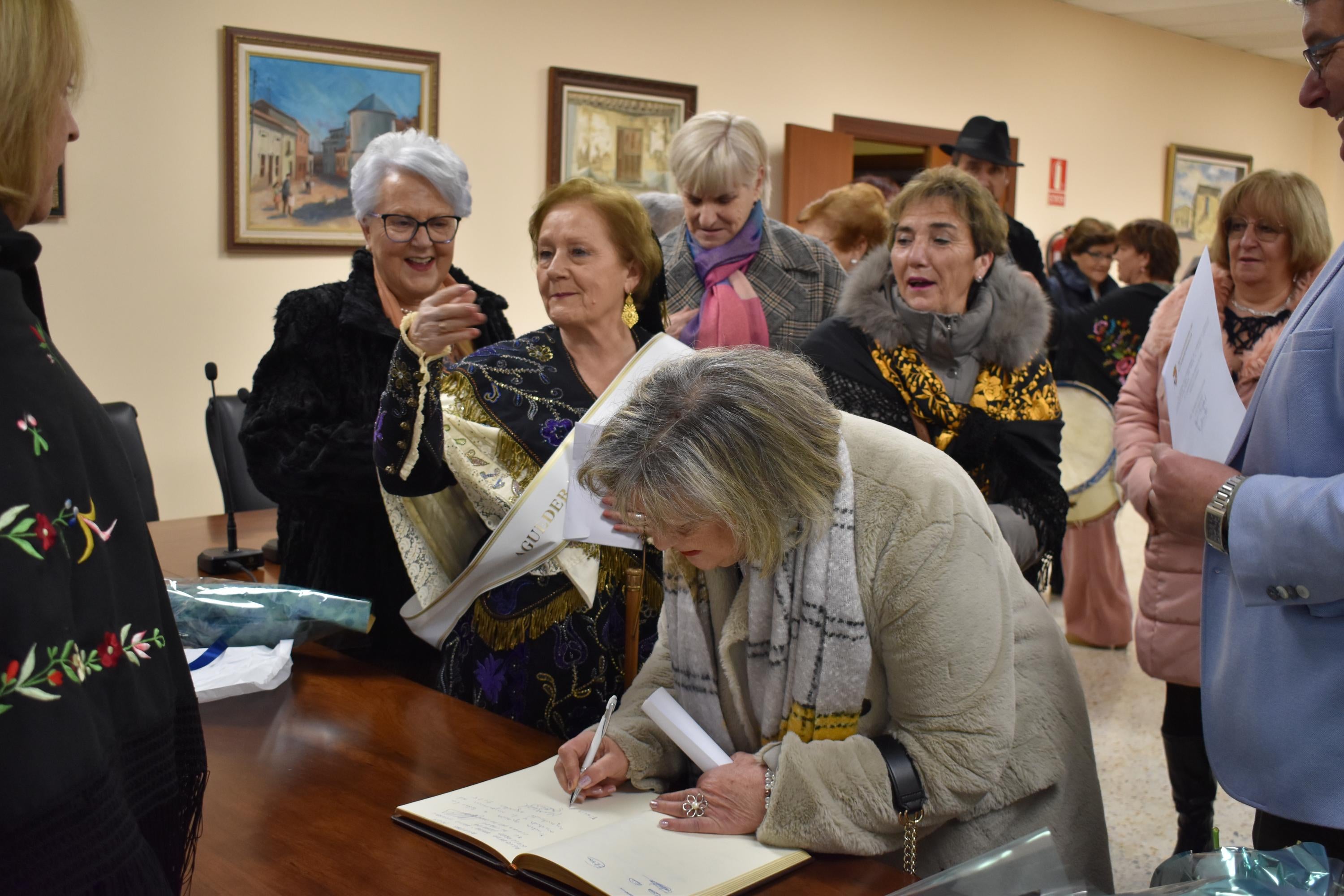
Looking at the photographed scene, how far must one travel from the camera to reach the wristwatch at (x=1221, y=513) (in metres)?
1.34

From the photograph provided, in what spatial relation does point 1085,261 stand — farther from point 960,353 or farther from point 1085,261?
point 960,353

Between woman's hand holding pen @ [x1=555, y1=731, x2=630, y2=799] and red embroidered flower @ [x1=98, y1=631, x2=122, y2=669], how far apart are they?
26.2 inches

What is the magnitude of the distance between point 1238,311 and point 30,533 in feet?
8.04

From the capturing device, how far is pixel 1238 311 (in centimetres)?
253

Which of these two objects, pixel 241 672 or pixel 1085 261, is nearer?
pixel 241 672

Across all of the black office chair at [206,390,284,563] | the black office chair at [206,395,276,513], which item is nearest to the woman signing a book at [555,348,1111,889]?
the black office chair at [206,390,284,563]

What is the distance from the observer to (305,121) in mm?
4648

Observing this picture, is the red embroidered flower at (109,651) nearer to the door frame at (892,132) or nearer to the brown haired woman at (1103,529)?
the brown haired woman at (1103,529)

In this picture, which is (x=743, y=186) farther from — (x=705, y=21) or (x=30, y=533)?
(x=705, y=21)

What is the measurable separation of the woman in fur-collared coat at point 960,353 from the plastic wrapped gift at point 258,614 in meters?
1.01

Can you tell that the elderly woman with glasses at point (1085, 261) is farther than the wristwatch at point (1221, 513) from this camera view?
Yes

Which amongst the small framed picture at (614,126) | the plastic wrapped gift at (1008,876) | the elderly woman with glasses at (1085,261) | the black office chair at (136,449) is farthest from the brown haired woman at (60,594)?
the elderly woman with glasses at (1085,261)

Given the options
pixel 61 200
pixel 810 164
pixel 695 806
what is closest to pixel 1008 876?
pixel 695 806

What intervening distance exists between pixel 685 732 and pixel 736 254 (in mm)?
1822
